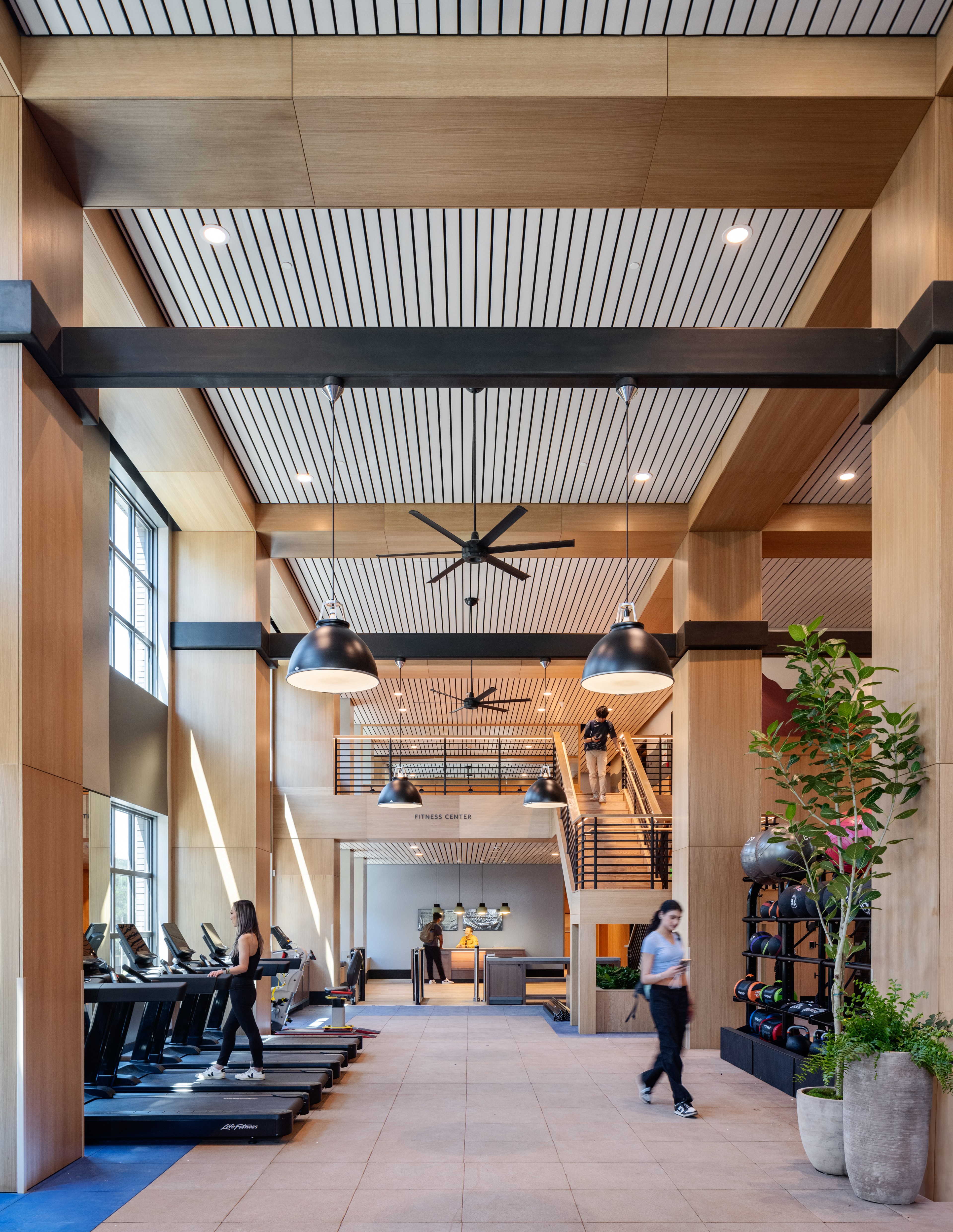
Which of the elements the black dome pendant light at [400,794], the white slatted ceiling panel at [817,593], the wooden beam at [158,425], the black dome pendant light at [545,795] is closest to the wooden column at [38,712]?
the wooden beam at [158,425]

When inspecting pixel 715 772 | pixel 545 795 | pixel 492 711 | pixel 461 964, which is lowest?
pixel 461 964

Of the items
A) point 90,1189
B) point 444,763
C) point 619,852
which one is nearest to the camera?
point 90,1189

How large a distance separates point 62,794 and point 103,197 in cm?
346

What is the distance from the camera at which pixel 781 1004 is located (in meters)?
9.93

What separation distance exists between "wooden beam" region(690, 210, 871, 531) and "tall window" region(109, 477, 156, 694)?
6087 mm

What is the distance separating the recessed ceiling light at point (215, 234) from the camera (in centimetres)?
736

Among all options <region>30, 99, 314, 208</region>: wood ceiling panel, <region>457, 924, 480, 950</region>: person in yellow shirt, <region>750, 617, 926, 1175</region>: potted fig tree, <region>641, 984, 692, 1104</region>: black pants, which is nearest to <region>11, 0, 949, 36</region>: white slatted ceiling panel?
<region>30, 99, 314, 208</region>: wood ceiling panel

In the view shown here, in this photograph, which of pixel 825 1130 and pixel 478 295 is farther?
pixel 478 295

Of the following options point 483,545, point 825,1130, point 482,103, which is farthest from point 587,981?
point 482,103

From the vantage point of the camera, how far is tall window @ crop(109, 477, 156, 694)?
11.6 metres

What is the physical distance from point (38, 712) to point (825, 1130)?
4.65 meters

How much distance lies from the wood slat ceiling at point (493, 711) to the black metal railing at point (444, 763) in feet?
1.39

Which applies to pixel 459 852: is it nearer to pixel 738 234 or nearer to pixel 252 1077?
pixel 252 1077

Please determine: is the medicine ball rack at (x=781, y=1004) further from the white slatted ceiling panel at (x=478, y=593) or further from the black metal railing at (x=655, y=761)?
the white slatted ceiling panel at (x=478, y=593)
